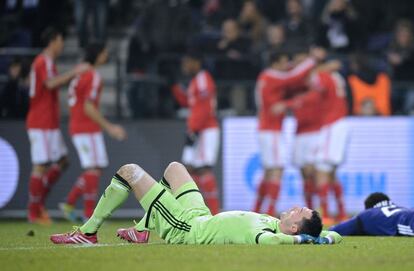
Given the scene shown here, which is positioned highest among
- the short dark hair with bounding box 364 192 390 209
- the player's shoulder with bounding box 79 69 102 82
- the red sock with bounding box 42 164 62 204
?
the player's shoulder with bounding box 79 69 102 82

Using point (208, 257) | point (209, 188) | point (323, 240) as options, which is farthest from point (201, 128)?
point (208, 257)

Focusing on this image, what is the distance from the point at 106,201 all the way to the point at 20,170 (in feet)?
27.5

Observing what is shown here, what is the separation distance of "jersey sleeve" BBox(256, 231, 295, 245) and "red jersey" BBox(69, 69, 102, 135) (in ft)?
24.0

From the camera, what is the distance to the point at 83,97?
16891 millimetres

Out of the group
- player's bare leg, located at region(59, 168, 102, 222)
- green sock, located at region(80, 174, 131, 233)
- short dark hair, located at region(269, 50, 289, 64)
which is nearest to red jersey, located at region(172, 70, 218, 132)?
short dark hair, located at region(269, 50, 289, 64)

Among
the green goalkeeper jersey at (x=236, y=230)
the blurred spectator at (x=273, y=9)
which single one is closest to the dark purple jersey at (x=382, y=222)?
the green goalkeeper jersey at (x=236, y=230)

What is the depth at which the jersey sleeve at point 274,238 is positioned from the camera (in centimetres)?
965

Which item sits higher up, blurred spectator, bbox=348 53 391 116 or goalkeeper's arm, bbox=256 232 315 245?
blurred spectator, bbox=348 53 391 116

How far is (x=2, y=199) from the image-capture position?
60.0 ft

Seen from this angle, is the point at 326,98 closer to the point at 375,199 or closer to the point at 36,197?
the point at 36,197

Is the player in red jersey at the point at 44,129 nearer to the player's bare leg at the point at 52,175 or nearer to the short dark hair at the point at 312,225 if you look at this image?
the player's bare leg at the point at 52,175

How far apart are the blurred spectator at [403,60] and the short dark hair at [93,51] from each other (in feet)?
17.5

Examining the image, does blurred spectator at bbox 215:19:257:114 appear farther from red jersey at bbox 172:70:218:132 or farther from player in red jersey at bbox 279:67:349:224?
player in red jersey at bbox 279:67:349:224

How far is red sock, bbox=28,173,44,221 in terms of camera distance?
16734mm
